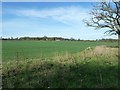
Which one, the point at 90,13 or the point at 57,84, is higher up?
the point at 90,13

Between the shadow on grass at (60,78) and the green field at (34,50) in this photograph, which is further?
the green field at (34,50)

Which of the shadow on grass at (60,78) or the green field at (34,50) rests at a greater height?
the shadow on grass at (60,78)

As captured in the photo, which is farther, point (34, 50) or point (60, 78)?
point (34, 50)

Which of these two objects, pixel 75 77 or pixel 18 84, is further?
pixel 75 77

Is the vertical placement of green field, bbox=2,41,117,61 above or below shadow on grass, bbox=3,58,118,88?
below

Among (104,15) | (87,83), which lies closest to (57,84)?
(87,83)

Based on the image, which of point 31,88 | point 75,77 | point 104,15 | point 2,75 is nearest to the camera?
point 31,88

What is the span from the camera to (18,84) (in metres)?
10.5

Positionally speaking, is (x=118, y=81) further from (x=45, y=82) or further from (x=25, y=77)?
(x=25, y=77)

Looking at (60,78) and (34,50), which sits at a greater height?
(60,78)

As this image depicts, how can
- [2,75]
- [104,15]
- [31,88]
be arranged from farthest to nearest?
[104,15]
[2,75]
[31,88]

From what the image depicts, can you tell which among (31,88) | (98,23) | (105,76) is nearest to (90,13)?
(98,23)

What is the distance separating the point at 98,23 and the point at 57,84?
2809 centimetres

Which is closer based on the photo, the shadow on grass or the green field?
the shadow on grass
